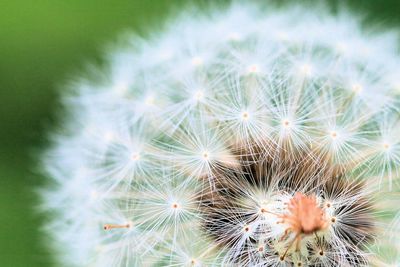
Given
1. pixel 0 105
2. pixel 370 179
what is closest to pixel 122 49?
pixel 0 105

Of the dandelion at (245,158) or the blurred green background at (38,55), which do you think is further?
the blurred green background at (38,55)

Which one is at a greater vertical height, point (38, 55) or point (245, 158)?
point (38, 55)

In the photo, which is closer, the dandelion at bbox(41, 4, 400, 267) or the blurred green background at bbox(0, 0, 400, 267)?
the dandelion at bbox(41, 4, 400, 267)

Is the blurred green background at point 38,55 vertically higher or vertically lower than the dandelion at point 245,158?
higher

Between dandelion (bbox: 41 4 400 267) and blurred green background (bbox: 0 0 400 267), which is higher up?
blurred green background (bbox: 0 0 400 267)
